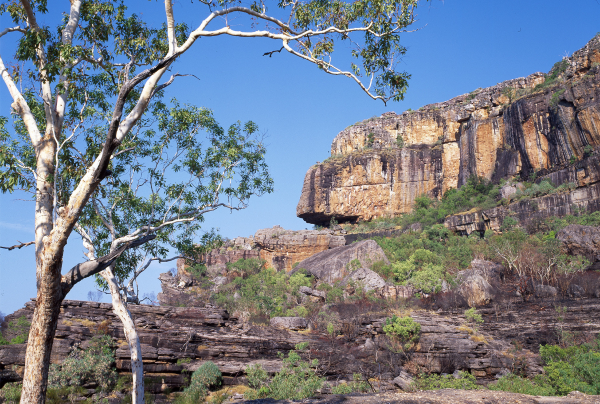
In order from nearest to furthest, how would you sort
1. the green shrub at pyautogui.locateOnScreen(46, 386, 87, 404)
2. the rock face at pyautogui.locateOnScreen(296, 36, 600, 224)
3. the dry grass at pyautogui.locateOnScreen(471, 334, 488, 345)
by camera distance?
the green shrub at pyautogui.locateOnScreen(46, 386, 87, 404) < the dry grass at pyautogui.locateOnScreen(471, 334, 488, 345) < the rock face at pyautogui.locateOnScreen(296, 36, 600, 224)

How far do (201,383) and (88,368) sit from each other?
3468 millimetres

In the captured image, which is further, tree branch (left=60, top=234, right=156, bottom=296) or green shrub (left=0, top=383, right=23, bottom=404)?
green shrub (left=0, top=383, right=23, bottom=404)

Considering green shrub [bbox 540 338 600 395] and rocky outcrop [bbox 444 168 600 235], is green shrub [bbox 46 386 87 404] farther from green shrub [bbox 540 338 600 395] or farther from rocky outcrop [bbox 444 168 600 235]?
rocky outcrop [bbox 444 168 600 235]

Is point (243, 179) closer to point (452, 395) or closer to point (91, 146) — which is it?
point (91, 146)

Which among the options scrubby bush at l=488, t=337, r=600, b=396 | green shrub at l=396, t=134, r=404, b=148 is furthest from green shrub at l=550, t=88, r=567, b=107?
scrubby bush at l=488, t=337, r=600, b=396

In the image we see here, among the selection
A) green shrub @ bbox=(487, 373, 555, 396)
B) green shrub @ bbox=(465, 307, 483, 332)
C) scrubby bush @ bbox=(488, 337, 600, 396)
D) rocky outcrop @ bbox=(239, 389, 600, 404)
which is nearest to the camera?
rocky outcrop @ bbox=(239, 389, 600, 404)

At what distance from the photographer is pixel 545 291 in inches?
930

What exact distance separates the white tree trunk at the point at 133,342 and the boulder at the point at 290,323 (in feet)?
44.6

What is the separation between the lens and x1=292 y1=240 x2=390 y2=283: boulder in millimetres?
34562

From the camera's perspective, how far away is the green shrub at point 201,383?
1298 centimetres

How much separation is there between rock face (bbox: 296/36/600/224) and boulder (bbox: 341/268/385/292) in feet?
66.6

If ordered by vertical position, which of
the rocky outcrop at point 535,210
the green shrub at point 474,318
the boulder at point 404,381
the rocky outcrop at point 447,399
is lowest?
the boulder at point 404,381

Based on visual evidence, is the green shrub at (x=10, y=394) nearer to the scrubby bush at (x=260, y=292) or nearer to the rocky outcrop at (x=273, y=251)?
the scrubby bush at (x=260, y=292)

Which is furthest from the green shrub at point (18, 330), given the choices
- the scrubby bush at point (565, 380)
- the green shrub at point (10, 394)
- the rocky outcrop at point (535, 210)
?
the rocky outcrop at point (535, 210)
